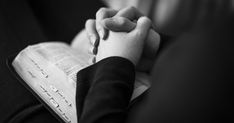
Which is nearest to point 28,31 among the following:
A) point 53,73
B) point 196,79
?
point 53,73

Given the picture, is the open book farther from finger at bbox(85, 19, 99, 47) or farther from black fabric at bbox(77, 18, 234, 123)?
black fabric at bbox(77, 18, 234, 123)

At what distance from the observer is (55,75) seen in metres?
0.45

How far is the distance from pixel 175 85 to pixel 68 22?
0.56 metres

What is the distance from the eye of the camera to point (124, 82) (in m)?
0.35

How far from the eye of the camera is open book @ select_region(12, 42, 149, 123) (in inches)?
16.1

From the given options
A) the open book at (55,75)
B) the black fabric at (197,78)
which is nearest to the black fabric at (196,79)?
the black fabric at (197,78)

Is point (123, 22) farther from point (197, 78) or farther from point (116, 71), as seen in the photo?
point (197, 78)

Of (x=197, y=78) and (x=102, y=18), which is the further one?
(x=102, y=18)

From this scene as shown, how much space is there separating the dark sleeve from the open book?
0.10 feet

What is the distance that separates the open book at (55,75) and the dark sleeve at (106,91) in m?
0.03

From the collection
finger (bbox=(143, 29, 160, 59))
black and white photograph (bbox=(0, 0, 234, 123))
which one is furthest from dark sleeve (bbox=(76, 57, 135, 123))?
finger (bbox=(143, 29, 160, 59))

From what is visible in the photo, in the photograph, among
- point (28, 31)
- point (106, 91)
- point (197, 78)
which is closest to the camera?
point (197, 78)

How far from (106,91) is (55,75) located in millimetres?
142

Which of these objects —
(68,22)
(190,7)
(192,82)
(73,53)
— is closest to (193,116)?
(192,82)
